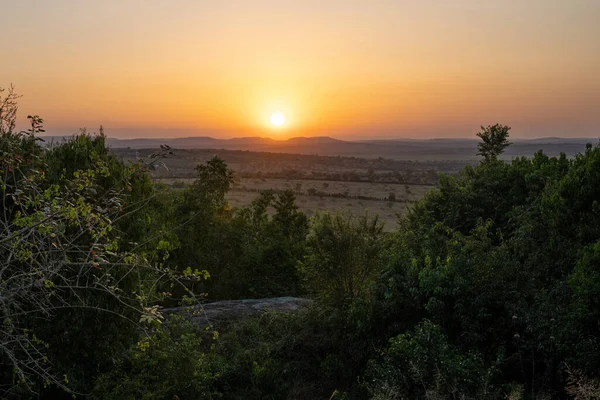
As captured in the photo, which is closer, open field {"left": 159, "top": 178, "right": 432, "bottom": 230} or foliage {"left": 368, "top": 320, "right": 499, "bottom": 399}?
foliage {"left": 368, "top": 320, "right": 499, "bottom": 399}

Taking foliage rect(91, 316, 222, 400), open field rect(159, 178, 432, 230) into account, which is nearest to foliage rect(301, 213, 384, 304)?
foliage rect(91, 316, 222, 400)

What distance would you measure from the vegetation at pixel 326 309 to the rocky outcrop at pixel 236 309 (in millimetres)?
835

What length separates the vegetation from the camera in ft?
23.0

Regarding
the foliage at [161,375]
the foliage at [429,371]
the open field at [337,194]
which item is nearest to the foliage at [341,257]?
the foliage at [429,371]

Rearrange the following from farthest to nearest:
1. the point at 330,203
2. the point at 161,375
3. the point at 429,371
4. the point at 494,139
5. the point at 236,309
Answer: the point at 330,203, the point at 494,139, the point at 236,309, the point at 161,375, the point at 429,371

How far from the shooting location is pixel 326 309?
12523mm

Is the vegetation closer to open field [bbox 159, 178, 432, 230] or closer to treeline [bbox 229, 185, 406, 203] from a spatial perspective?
open field [bbox 159, 178, 432, 230]

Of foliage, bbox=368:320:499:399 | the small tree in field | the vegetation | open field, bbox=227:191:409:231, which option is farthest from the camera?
open field, bbox=227:191:409:231

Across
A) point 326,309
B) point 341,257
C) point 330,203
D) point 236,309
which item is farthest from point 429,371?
point 330,203

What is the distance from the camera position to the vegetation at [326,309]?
23.0 feet

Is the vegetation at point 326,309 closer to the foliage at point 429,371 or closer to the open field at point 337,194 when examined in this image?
the foliage at point 429,371

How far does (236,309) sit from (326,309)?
14.3 feet

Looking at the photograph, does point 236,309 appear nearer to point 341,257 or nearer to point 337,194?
point 341,257

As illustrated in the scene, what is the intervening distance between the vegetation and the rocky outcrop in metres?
0.83
